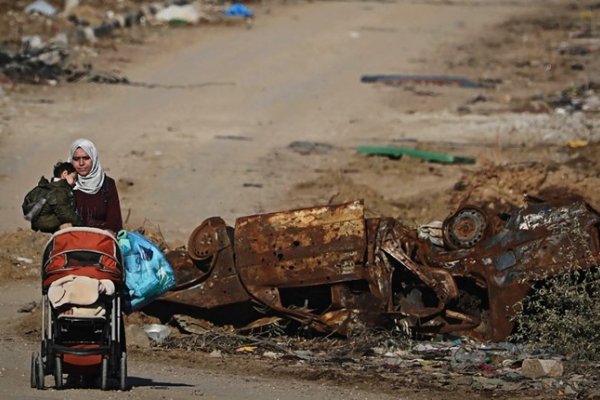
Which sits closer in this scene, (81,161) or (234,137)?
(81,161)

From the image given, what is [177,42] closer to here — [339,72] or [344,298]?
[339,72]

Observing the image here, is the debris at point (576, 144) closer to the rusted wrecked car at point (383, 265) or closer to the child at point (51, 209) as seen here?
the rusted wrecked car at point (383, 265)

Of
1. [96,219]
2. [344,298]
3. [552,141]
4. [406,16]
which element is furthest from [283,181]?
[406,16]

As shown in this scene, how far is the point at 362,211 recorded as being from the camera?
11.3 meters

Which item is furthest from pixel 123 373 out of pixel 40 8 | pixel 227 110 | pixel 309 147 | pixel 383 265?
pixel 40 8

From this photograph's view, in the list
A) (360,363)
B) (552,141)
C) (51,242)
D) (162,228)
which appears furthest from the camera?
(552,141)

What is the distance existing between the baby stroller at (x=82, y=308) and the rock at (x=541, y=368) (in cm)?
283

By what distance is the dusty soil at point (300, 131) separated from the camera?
36.5 feet

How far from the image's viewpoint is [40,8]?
28.1 metres

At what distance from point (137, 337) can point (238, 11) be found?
64.8ft

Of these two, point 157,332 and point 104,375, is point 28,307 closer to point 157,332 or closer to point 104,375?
point 157,332

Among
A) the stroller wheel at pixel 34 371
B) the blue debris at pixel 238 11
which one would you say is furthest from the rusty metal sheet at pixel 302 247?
the blue debris at pixel 238 11

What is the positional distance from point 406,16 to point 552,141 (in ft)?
39.3

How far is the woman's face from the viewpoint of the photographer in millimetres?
9320
